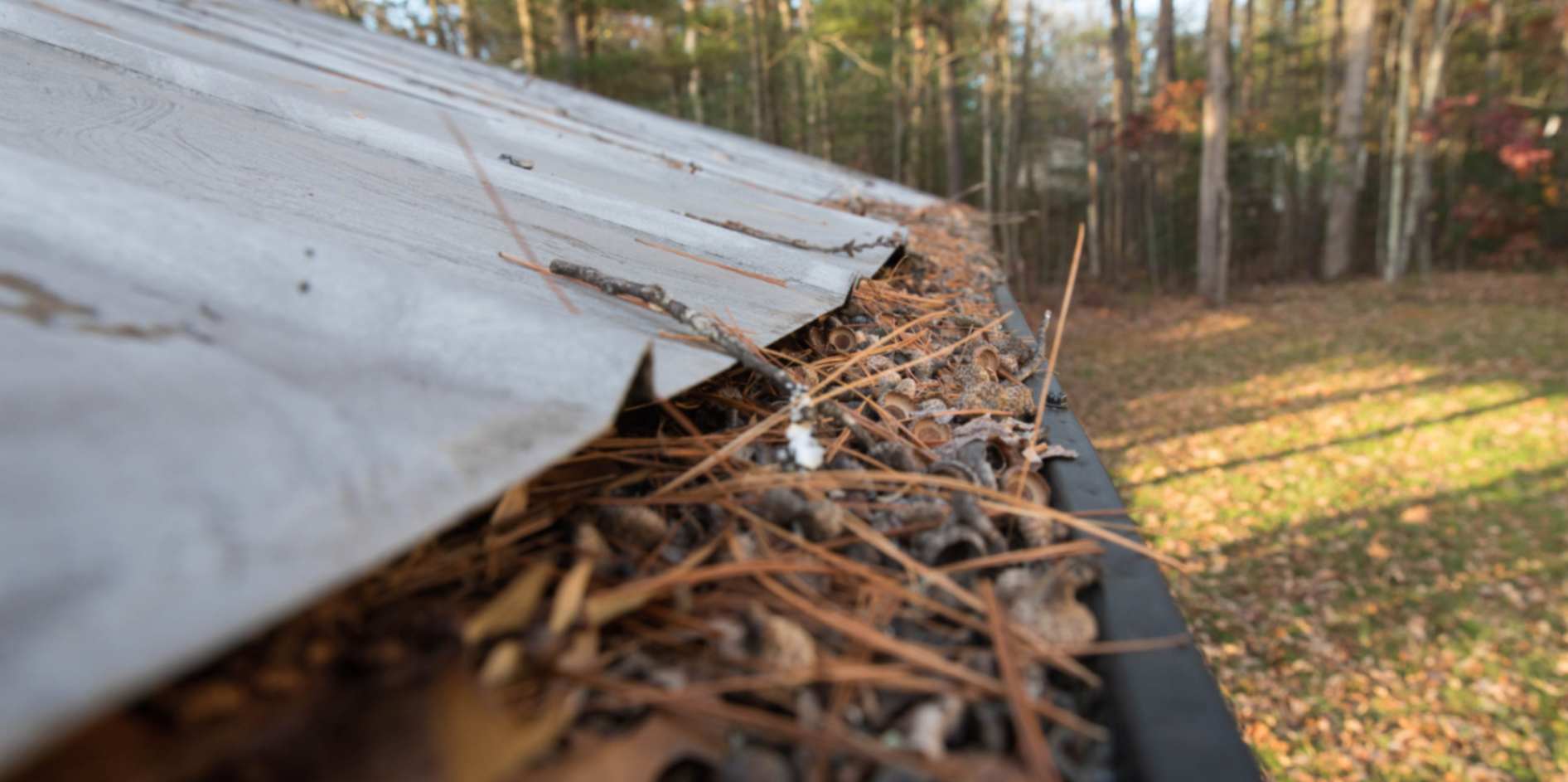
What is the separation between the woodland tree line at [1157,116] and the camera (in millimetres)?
14352

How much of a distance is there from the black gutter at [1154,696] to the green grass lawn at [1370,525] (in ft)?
7.02

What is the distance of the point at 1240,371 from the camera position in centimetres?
1010

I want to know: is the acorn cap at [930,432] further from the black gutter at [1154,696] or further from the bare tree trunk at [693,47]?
the bare tree trunk at [693,47]

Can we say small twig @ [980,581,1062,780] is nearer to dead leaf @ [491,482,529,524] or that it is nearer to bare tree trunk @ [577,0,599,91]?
dead leaf @ [491,482,529,524]

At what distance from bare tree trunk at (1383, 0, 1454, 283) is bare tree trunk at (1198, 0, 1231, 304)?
11.5 ft

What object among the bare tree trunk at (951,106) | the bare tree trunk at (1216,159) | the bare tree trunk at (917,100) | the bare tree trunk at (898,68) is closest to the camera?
the bare tree trunk at (1216,159)

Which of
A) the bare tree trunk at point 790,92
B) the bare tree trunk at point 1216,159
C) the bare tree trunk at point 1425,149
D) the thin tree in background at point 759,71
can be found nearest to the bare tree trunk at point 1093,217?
the bare tree trunk at point 1216,159

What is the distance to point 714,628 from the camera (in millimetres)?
782

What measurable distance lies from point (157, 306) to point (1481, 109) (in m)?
21.6

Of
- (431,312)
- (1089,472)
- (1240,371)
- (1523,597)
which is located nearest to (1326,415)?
(1240,371)

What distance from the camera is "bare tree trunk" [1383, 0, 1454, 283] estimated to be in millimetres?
13422

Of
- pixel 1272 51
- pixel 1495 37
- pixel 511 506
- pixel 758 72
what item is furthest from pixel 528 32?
pixel 1272 51

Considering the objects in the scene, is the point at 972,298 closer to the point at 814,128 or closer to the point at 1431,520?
the point at 1431,520

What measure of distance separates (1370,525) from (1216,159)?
953cm
